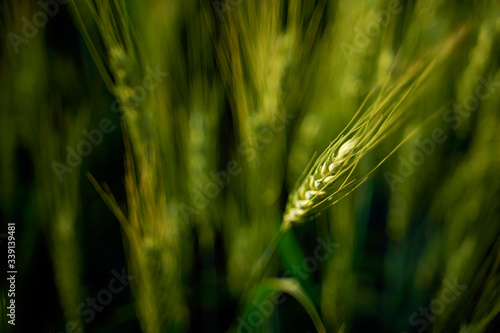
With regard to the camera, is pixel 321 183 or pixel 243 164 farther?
pixel 243 164

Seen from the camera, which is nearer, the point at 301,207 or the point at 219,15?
the point at 301,207

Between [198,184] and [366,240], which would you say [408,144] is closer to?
[366,240]

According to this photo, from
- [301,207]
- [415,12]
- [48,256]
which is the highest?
[415,12]

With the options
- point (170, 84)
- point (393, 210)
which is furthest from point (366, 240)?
point (170, 84)

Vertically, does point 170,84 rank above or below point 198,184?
above

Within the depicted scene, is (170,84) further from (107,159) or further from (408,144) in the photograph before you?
(408,144)

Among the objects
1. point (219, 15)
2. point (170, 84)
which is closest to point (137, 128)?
point (170, 84)
